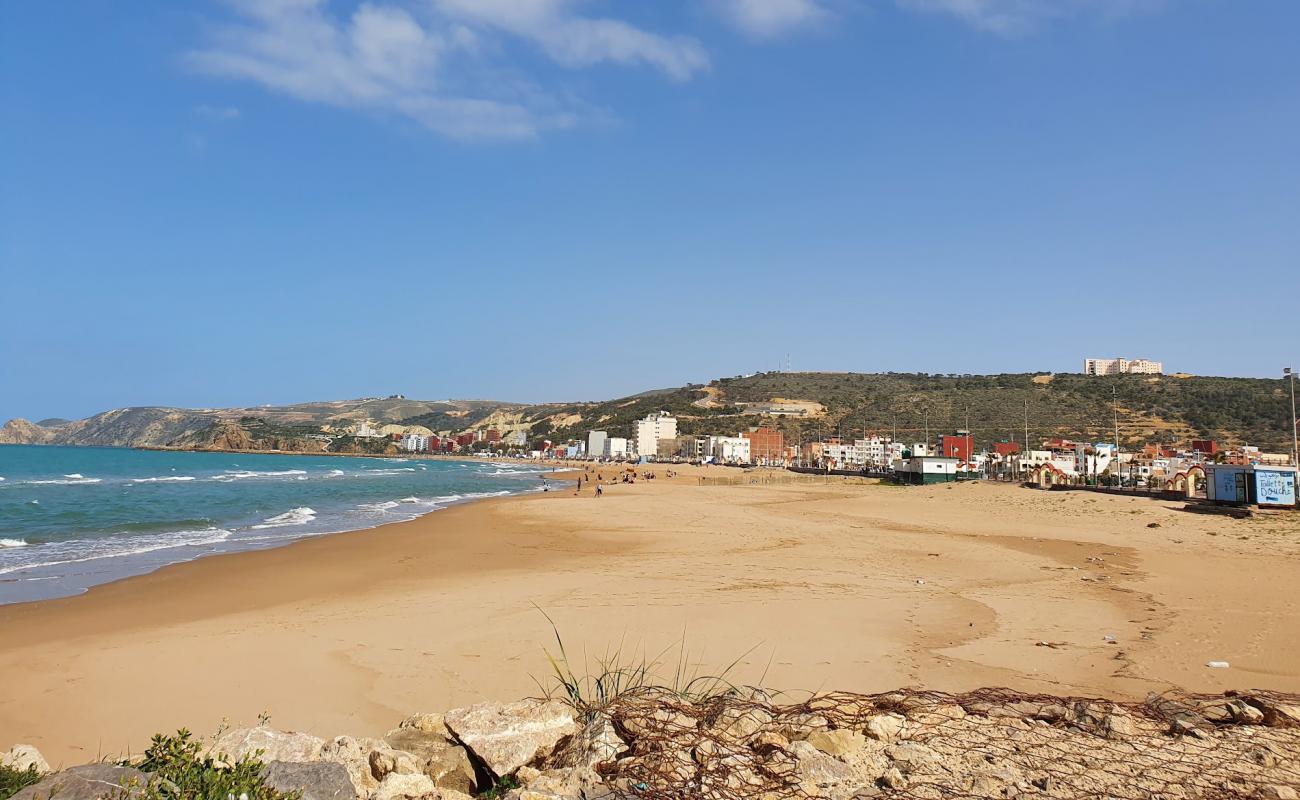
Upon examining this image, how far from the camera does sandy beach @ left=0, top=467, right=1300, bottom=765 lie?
23.1ft

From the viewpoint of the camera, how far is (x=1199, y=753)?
4.19 m

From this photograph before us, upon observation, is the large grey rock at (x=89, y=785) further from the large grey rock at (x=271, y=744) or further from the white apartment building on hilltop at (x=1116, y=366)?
the white apartment building on hilltop at (x=1116, y=366)

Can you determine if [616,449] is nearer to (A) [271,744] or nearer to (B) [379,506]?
(B) [379,506]

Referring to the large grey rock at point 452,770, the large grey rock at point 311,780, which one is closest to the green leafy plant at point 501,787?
the large grey rock at point 452,770

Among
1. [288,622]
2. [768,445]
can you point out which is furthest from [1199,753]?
[768,445]

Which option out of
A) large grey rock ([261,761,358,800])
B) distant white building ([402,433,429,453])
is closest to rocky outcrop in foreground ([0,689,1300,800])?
large grey rock ([261,761,358,800])

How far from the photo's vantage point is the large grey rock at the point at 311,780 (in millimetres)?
3146

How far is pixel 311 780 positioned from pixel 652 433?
138992mm

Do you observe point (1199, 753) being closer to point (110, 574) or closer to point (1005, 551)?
point (1005, 551)

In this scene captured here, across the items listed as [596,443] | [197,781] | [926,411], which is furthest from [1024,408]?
[596,443]

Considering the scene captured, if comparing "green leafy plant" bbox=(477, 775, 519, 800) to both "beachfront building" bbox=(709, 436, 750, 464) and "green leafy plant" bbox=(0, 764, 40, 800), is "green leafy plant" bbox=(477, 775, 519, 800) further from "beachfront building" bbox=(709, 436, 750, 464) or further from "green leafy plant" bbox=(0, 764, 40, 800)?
"beachfront building" bbox=(709, 436, 750, 464)

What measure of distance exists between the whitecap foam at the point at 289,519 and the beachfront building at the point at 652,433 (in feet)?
354

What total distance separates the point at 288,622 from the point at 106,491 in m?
38.5

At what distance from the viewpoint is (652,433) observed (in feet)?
466
